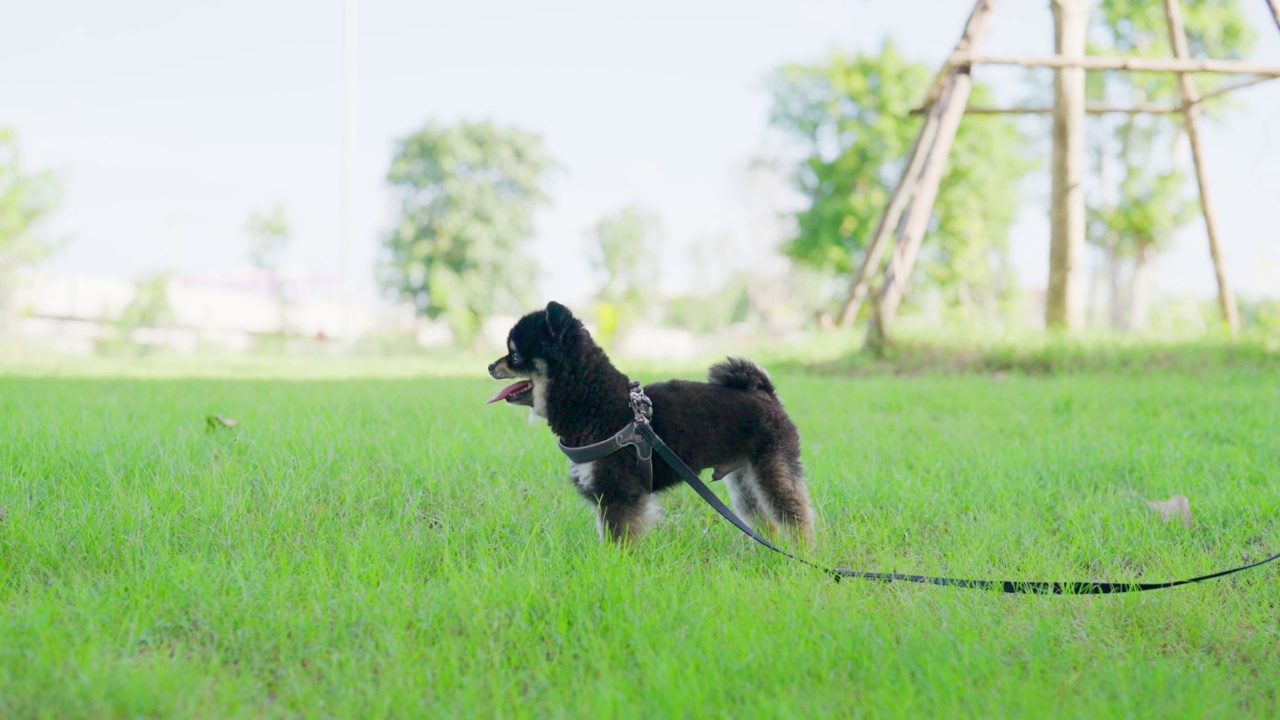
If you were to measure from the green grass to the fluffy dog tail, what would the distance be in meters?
0.74

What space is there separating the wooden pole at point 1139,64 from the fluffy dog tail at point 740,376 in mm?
7519

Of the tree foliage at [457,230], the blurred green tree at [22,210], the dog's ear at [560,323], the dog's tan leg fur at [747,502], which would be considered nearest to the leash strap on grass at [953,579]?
the dog's tan leg fur at [747,502]

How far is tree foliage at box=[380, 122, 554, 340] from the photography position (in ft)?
111

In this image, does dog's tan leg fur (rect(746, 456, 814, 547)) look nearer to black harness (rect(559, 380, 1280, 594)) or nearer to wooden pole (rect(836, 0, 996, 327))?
black harness (rect(559, 380, 1280, 594))

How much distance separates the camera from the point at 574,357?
360 cm

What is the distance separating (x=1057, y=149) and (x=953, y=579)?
10.6 meters

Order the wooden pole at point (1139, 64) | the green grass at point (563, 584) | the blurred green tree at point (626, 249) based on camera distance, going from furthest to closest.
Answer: the blurred green tree at point (626, 249), the wooden pole at point (1139, 64), the green grass at point (563, 584)

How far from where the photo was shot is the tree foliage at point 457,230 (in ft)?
111

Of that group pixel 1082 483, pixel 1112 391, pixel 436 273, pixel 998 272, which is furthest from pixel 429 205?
pixel 1082 483

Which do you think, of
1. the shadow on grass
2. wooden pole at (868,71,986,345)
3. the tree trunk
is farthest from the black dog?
the tree trunk

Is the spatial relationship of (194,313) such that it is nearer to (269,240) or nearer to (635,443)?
(269,240)

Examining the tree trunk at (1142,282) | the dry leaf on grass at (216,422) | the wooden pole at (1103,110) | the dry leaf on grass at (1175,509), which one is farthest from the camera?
the tree trunk at (1142,282)

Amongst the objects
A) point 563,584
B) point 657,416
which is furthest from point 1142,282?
point 563,584

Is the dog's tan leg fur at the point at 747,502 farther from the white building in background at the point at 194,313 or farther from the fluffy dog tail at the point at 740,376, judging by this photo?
the white building in background at the point at 194,313
